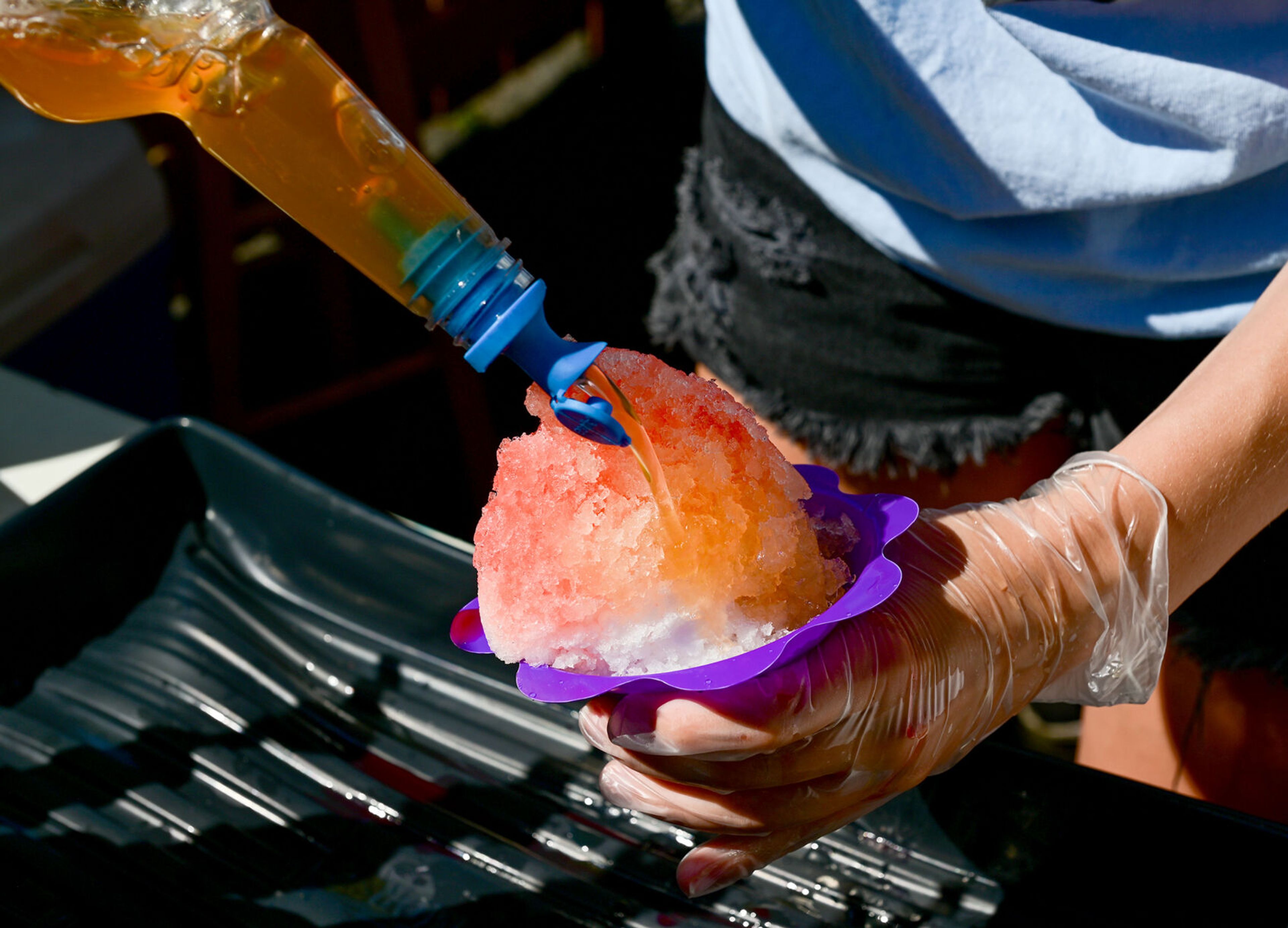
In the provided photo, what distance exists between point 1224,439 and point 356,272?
258cm

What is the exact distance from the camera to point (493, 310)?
0.56 metres

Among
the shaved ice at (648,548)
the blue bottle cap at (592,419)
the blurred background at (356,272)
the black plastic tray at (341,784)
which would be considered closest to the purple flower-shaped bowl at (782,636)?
the shaved ice at (648,548)

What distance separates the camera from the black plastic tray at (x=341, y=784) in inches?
32.7

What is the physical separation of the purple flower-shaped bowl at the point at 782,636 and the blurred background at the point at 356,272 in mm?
1486

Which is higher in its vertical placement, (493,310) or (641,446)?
(493,310)

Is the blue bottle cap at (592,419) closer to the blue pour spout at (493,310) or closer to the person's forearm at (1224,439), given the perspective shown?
the blue pour spout at (493,310)

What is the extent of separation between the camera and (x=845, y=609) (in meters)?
0.57

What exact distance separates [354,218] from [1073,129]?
61cm

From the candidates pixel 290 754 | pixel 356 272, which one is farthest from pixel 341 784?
pixel 356 272

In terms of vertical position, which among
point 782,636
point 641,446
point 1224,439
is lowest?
point 1224,439

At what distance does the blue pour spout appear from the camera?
0.56 meters

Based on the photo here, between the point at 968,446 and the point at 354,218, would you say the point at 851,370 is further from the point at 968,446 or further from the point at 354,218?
the point at 354,218

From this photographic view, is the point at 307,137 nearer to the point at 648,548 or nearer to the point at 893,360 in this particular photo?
the point at 648,548

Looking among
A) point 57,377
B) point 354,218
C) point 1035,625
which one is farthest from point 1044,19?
point 57,377
